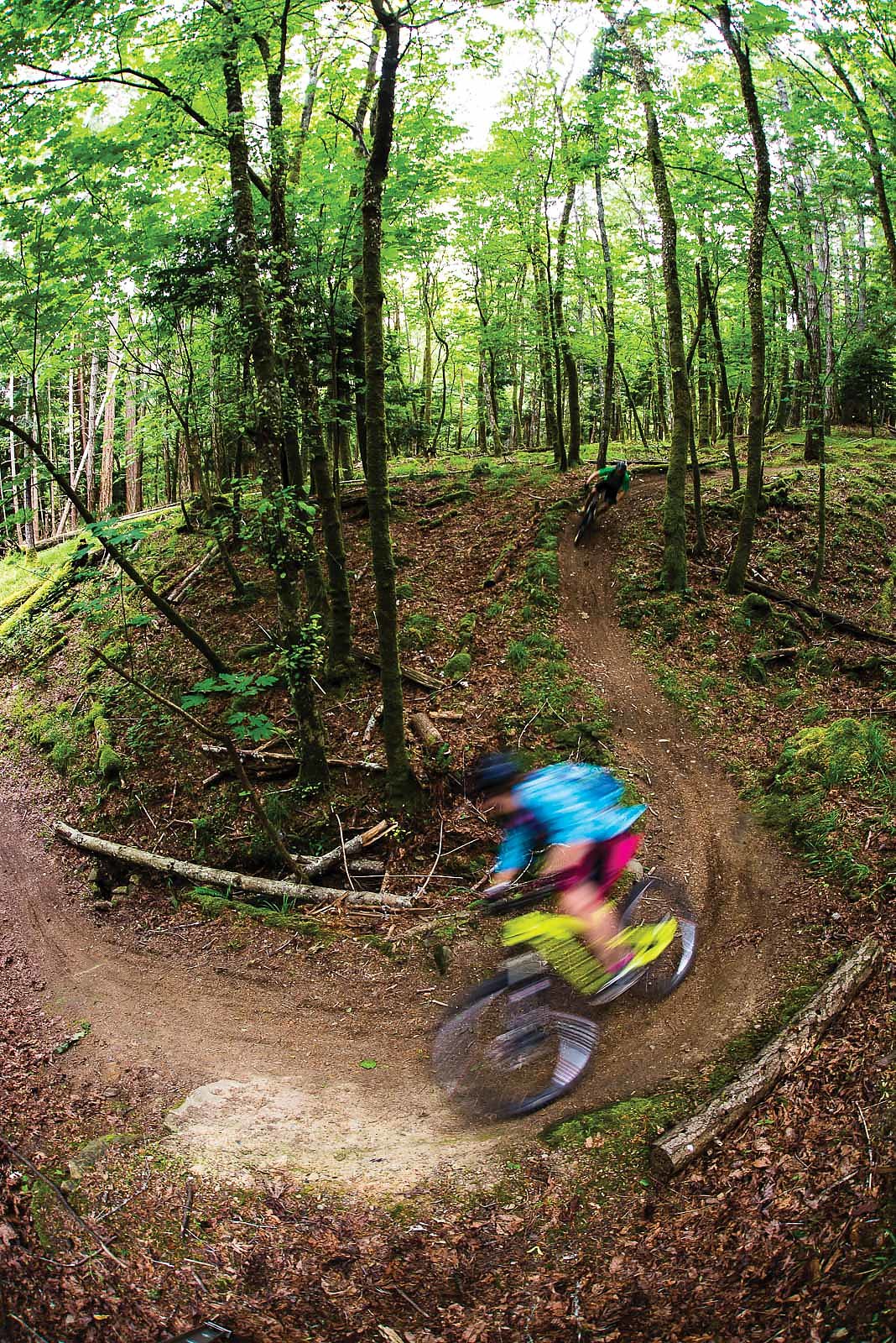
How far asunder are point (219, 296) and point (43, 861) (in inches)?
370

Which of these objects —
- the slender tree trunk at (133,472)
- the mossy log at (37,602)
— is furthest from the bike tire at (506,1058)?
the slender tree trunk at (133,472)

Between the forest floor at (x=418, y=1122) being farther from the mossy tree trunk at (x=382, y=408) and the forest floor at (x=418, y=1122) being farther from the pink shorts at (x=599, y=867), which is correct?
the pink shorts at (x=599, y=867)

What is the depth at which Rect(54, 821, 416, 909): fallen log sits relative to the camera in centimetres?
858

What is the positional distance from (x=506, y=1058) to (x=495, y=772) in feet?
13.2

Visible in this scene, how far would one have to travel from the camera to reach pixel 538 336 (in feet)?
63.6

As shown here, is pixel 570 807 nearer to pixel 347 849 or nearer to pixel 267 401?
pixel 347 849

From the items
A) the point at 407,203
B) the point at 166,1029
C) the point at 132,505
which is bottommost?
the point at 166,1029

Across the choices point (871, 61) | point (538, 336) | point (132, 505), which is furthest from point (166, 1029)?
point (132, 505)

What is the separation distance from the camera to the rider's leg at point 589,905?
6.43 meters

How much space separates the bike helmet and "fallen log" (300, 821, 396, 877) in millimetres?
1349

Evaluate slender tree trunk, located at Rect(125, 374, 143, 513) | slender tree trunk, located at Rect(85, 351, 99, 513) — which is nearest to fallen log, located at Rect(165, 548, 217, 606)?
slender tree trunk, located at Rect(125, 374, 143, 513)

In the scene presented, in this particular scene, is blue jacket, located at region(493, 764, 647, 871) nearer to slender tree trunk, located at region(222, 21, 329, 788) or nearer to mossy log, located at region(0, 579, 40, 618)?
slender tree trunk, located at region(222, 21, 329, 788)

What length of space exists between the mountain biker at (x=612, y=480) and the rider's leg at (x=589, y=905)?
36.4ft

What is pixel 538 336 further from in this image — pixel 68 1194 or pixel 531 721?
pixel 68 1194
